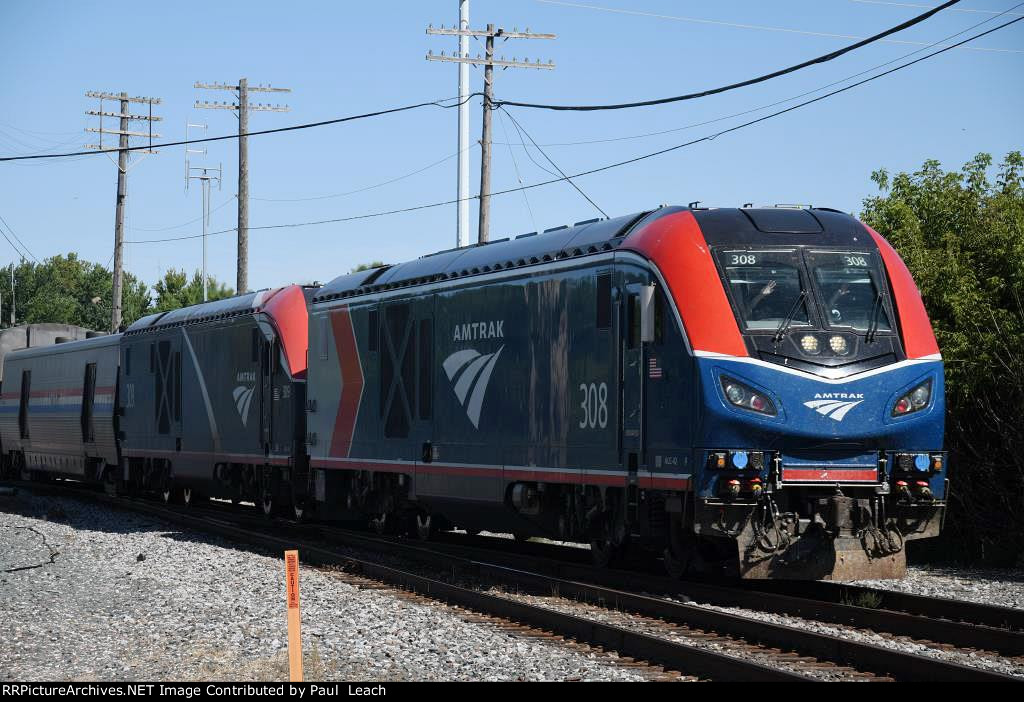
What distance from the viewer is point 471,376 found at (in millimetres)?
16391

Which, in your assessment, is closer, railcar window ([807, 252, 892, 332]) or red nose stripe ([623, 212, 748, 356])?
red nose stripe ([623, 212, 748, 356])

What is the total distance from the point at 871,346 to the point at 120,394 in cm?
1979

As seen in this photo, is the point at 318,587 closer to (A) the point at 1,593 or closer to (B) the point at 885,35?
(A) the point at 1,593

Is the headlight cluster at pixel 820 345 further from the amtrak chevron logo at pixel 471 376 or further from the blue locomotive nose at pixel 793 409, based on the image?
the amtrak chevron logo at pixel 471 376

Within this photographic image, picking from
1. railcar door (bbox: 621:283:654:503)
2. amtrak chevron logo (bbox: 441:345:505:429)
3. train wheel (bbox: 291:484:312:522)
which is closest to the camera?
railcar door (bbox: 621:283:654:503)

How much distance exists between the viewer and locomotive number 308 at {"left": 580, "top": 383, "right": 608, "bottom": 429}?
45.2ft

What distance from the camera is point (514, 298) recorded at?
51.2ft

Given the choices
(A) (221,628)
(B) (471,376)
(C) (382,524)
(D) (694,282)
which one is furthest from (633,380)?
(C) (382,524)

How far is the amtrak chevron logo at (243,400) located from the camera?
2267 centimetres

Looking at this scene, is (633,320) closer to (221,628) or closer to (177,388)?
(221,628)

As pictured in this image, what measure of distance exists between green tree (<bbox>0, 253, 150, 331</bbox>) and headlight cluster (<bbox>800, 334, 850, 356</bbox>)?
99.2 meters

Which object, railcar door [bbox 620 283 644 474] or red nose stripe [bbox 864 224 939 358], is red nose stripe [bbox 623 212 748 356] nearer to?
railcar door [bbox 620 283 644 474]

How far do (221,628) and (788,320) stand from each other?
18.4ft

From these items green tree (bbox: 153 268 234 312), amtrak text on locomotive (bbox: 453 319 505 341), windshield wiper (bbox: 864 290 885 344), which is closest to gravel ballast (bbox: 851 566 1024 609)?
windshield wiper (bbox: 864 290 885 344)
